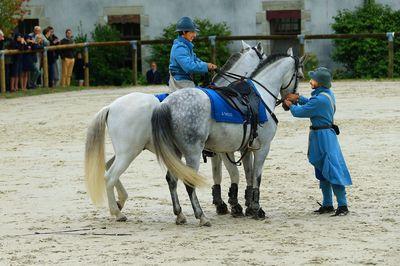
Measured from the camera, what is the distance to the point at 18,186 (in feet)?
47.1

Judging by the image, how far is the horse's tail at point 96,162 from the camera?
11.7 meters

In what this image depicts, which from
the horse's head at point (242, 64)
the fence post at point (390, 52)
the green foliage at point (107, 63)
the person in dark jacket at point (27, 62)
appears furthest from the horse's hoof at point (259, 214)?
the green foliage at point (107, 63)

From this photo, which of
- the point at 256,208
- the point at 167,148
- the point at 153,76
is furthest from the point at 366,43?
the point at 167,148

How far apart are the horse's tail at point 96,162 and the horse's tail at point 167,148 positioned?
62cm

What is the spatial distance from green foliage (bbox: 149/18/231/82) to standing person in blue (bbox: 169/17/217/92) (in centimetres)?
1916

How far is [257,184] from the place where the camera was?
1198 cm

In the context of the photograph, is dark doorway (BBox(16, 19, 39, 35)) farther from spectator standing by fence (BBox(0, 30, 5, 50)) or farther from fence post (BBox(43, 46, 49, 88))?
spectator standing by fence (BBox(0, 30, 5, 50))

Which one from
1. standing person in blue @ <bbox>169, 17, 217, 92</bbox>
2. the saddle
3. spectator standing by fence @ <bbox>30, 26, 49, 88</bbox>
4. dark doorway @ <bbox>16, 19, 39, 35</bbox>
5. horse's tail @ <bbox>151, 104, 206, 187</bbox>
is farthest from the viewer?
dark doorway @ <bbox>16, 19, 39, 35</bbox>

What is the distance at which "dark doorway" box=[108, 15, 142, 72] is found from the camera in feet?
112

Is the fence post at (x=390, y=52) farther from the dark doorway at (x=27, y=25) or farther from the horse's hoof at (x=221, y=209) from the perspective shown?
the horse's hoof at (x=221, y=209)

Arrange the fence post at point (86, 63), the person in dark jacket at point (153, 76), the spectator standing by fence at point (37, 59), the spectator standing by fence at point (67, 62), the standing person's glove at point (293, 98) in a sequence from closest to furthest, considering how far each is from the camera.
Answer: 1. the standing person's glove at point (293, 98)
2. the spectator standing by fence at point (37, 59)
3. the spectator standing by fence at point (67, 62)
4. the fence post at point (86, 63)
5. the person in dark jacket at point (153, 76)

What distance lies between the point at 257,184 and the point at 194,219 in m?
0.72

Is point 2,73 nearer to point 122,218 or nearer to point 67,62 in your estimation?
point 67,62

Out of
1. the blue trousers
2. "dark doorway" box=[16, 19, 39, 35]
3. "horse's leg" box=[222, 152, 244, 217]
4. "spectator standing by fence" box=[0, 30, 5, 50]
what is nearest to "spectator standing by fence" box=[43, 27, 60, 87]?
"spectator standing by fence" box=[0, 30, 5, 50]
